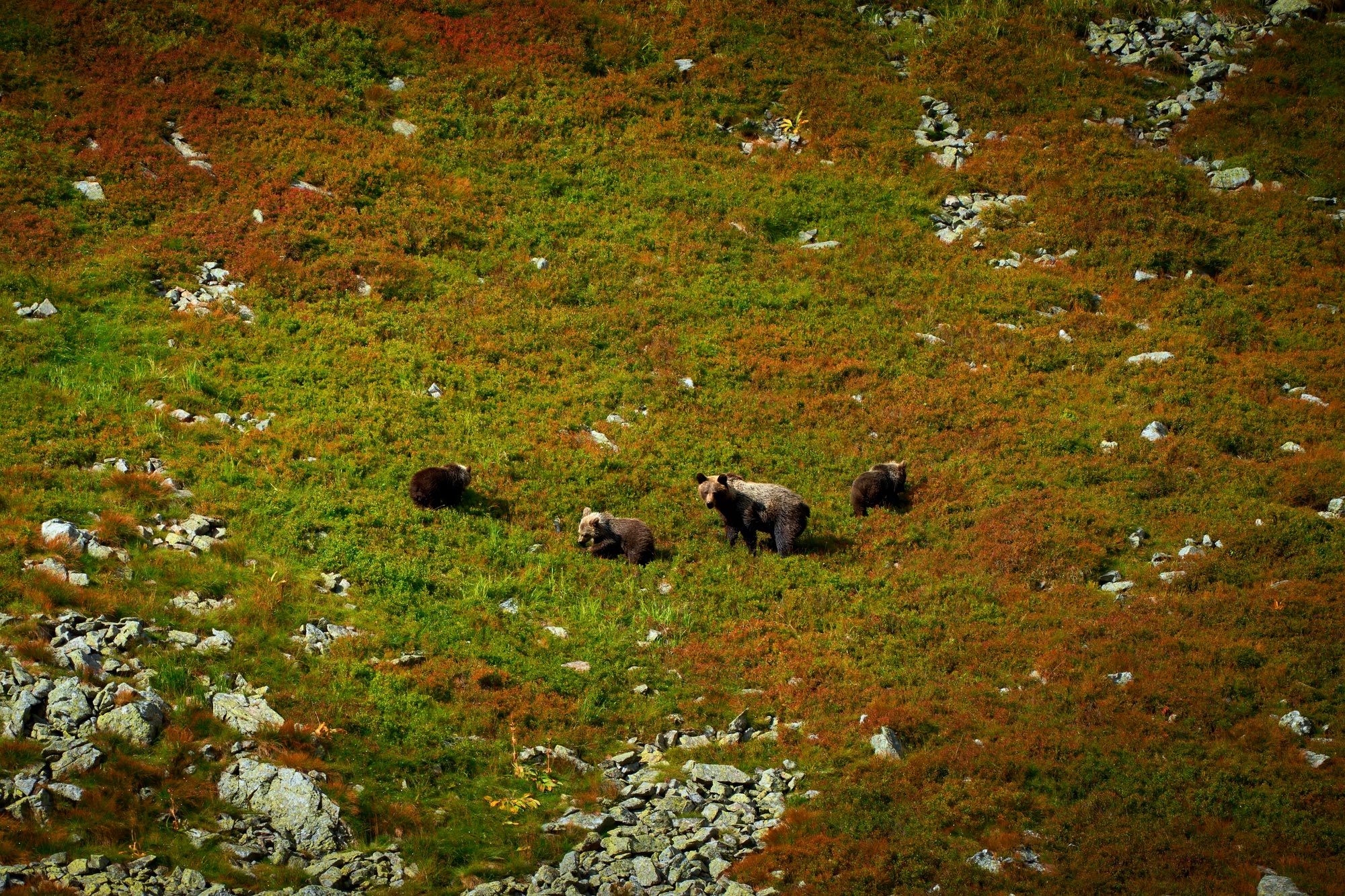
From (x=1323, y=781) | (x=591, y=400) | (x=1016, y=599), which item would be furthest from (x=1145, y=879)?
(x=591, y=400)

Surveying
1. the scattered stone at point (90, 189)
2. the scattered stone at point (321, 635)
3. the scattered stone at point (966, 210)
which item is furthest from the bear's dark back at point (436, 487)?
the scattered stone at point (966, 210)

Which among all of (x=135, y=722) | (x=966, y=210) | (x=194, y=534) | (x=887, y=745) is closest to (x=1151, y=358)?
(x=966, y=210)

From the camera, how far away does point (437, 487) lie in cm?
1930

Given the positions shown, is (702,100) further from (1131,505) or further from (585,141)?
(1131,505)

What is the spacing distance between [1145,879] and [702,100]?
109 feet

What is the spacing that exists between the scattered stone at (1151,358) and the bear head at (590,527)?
51.6 ft

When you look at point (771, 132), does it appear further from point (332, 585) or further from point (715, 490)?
point (332, 585)

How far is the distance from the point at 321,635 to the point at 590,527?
563 cm

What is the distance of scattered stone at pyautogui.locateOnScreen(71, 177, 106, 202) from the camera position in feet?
88.5

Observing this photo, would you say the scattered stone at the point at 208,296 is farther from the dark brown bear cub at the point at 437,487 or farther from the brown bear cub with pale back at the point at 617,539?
the brown bear cub with pale back at the point at 617,539

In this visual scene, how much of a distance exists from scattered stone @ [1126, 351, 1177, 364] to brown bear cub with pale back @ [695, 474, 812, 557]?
12116 mm

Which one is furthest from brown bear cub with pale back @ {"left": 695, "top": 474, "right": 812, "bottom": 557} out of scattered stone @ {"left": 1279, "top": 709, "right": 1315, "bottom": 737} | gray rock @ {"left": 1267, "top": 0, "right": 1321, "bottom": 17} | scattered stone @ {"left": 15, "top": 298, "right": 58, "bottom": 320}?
gray rock @ {"left": 1267, "top": 0, "right": 1321, "bottom": 17}

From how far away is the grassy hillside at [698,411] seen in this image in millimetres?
12852

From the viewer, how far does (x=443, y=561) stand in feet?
59.0
